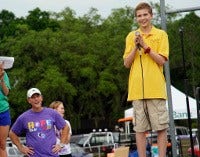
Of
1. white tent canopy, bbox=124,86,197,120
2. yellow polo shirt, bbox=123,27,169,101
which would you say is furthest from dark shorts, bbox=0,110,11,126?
white tent canopy, bbox=124,86,197,120

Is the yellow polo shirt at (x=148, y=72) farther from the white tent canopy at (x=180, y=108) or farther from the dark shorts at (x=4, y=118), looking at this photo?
the white tent canopy at (x=180, y=108)

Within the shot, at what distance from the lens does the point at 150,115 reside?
616 cm

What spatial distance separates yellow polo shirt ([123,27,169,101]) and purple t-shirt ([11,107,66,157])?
57.6 inches

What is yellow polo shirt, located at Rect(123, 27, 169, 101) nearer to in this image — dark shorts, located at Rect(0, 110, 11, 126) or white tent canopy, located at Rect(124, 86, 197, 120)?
dark shorts, located at Rect(0, 110, 11, 126)

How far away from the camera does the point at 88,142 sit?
32969mm

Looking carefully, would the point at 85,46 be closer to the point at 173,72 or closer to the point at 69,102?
the point at 69,102

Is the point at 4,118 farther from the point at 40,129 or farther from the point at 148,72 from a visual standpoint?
the point at 148,72

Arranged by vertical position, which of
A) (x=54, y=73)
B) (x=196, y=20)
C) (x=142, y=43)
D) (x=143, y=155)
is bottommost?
(x=143, y=155)

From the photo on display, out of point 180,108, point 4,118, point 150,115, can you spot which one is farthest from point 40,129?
point 180,108

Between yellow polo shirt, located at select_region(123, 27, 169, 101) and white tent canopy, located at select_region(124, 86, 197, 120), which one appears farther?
white tent canopy, located at select_region(124, 86, 197, 120)

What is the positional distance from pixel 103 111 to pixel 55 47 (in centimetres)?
747

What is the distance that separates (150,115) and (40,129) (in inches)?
68.0

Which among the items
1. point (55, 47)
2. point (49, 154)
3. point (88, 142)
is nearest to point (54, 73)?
point (55, 47)

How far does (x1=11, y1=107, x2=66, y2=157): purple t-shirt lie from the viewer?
7.21 m
